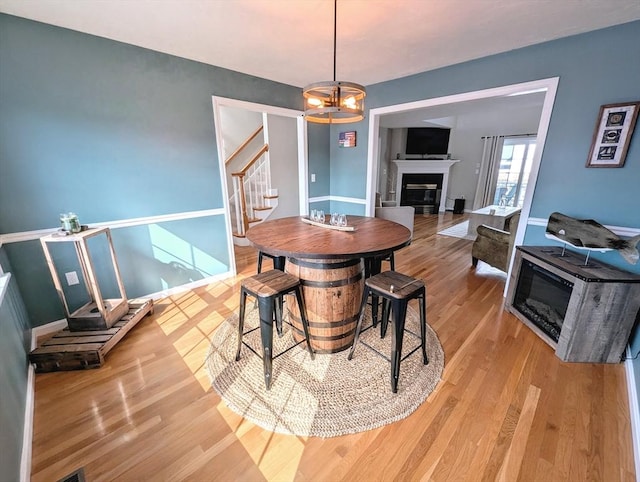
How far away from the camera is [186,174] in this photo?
2.79m

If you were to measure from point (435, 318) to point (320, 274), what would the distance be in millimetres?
1412

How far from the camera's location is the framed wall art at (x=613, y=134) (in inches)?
77.8

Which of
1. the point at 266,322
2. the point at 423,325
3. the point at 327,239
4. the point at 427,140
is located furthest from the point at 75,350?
the point at 427,140

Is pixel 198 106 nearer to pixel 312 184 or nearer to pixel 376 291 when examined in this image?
pixel 312 184

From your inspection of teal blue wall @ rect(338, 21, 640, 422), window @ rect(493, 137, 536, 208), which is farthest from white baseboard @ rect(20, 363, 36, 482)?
window @ rect(493, 137, 536, 208)

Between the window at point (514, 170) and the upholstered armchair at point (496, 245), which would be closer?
the upholstered armchair at point (496, 245)

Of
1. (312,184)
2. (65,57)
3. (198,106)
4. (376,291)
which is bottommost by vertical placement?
(376,291)

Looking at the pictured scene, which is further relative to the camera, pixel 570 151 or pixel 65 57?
pixel 570 151

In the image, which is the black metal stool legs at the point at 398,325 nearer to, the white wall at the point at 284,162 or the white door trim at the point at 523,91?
the white door trim at the point at 523,91

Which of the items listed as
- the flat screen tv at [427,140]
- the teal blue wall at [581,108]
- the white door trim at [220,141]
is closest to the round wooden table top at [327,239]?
the white door trim at [220,141]

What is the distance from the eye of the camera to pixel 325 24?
197cm

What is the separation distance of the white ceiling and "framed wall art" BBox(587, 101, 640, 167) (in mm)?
622

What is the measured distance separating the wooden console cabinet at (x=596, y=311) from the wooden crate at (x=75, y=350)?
11.1 feet

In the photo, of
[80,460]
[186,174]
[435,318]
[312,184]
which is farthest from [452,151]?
[80,460]
